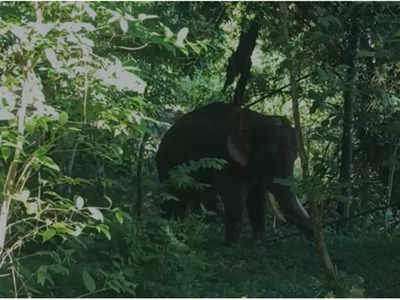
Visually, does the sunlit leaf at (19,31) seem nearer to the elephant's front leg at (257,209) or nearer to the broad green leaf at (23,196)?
the broad green leaf at (23,196)

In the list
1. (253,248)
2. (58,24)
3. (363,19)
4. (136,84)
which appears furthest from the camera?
(253,248)

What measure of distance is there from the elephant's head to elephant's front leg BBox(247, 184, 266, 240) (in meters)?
0.31

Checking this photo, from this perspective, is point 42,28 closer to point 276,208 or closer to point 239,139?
point 239,139

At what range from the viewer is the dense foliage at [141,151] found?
296 cm

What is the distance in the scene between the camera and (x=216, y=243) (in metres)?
7.17

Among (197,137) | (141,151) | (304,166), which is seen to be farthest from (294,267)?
(197,137)

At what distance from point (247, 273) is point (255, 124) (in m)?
2.15

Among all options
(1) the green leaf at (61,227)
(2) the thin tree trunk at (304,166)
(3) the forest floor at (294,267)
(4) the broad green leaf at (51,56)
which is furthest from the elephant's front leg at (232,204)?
(4) the broad green leaf at (51,56)

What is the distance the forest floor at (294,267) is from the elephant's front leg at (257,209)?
0.16 metres

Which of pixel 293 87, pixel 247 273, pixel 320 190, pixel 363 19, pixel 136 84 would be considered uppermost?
pixel 363 19

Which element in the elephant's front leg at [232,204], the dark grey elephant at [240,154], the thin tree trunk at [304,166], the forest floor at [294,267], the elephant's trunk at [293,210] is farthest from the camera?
the dark grey elephant at [240,154]

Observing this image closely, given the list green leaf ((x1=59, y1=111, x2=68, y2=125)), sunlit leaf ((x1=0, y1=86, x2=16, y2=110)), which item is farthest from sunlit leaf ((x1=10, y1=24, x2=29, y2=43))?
green leaf ((x1=59, y1=111, x2=68, y2=125))

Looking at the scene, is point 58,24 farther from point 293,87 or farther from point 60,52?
point 293,87

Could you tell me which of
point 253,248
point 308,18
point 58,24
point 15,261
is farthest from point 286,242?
point 58,24
